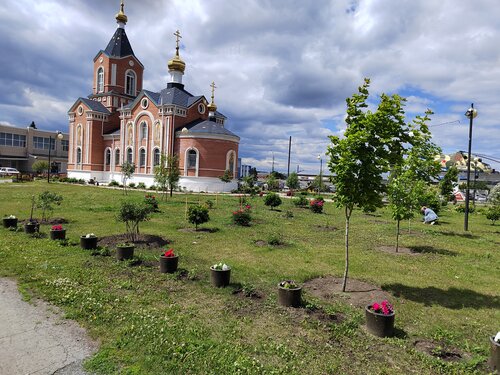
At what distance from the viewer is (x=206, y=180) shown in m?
37.4

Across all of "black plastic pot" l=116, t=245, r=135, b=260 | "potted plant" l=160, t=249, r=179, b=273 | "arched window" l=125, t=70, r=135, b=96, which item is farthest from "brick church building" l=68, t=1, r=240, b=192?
"potted plant" l=160, t=249, r=179, b=273

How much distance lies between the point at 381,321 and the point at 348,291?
6.71ft

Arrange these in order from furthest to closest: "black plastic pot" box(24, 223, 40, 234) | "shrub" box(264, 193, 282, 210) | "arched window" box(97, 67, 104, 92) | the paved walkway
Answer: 1. "arched window" box(97, 67, 104, 92)
2. "shrub" box(264, 193, 282, 210)
3. "black plastic pot" box(24, 223, 40, 234)
4. the paved walkway

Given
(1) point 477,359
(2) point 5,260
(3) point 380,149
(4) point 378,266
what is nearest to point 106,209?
(2) point 5,260

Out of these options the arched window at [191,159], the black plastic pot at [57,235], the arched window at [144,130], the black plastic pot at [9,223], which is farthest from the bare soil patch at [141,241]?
the arched window at [144,130]

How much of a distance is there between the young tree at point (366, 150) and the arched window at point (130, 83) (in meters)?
49.6

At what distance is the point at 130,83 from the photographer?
166 ft

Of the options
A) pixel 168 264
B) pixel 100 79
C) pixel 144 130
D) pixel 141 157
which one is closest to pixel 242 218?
pixel 168 264

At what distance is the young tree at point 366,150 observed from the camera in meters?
→ 6.72

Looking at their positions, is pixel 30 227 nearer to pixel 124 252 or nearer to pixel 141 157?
pixel 124 252

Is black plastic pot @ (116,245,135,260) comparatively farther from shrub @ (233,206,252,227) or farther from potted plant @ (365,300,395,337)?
shrub @ (233,206,252,227)

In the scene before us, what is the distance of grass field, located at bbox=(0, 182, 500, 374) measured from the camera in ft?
14.5

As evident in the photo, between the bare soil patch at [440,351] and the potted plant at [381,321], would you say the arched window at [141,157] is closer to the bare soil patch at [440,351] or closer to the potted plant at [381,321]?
the potted plant at [381,321]

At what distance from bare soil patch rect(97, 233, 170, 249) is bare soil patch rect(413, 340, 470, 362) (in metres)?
7.94
